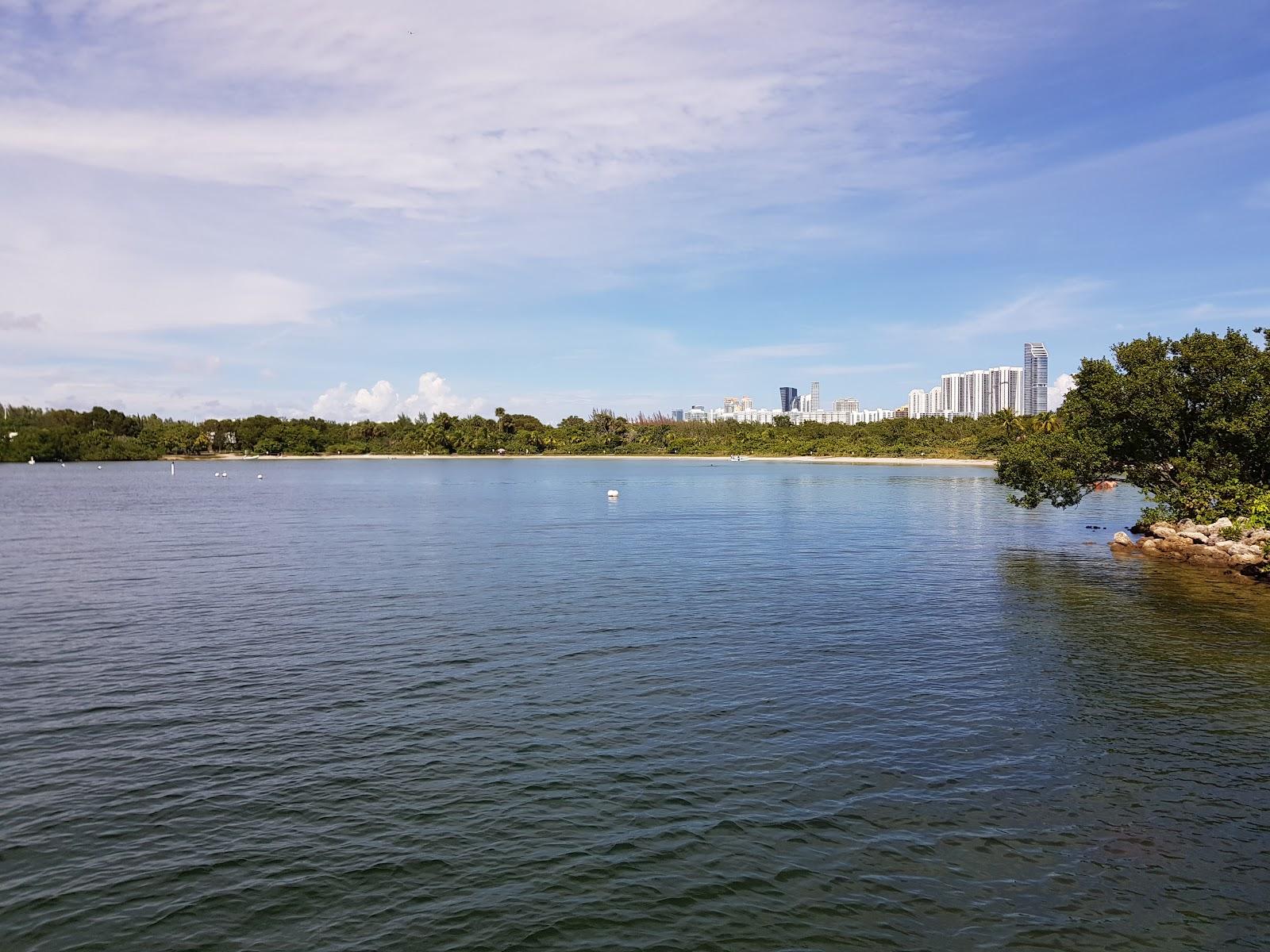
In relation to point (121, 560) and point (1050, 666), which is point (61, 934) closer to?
point (1050, 666)

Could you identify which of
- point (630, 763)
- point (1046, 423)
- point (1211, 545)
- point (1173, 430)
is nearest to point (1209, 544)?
point (1211, 545)

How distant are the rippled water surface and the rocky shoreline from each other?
4186mm

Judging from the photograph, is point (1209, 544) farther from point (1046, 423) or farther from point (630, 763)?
point (1046, 423)

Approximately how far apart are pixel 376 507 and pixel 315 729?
70.6m

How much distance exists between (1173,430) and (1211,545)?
756 cm

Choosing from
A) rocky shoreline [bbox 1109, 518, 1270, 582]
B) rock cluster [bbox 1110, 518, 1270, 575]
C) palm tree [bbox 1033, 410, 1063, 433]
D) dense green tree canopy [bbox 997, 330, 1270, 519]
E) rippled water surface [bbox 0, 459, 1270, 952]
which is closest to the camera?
rippled water surface [bbox 0, 459, 1270, 952]

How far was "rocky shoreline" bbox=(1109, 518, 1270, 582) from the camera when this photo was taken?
44719 mm

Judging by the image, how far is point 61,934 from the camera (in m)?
12.3

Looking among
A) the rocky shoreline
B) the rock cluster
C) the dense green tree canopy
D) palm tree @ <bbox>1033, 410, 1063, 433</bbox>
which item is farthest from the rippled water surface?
palm tree @ <bbox>1033, 410, 1063, 433</bbox>

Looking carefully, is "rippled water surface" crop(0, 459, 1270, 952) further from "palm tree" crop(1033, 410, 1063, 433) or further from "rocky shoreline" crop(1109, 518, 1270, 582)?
"palm tree" crop(1033, 410, 1063, 433)

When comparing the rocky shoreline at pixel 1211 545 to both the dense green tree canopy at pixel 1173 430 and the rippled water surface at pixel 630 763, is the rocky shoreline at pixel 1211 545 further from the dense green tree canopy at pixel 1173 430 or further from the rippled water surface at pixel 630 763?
the rippled water surface at pixel 630 763

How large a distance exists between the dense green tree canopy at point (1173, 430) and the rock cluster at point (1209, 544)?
5.14ft

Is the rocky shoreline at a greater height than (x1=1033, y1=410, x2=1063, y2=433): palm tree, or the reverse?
(x1=1033, y1=410, x2=1063, y2=433): palm tree

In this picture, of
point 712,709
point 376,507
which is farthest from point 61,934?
point 376,507
